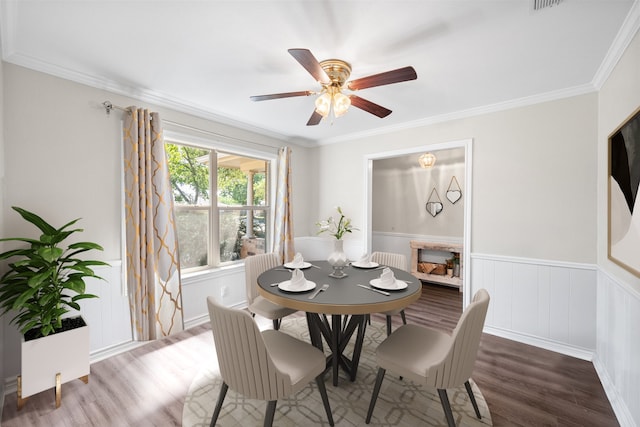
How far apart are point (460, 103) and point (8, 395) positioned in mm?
4568

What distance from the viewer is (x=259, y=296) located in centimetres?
271

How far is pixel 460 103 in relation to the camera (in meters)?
2.92

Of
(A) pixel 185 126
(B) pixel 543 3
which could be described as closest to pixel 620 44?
(B) pixel 543 3

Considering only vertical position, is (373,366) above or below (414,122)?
below

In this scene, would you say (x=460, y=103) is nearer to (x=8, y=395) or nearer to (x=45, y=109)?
(x=45, y=109)

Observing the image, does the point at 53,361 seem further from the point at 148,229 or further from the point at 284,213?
the point at 284,213

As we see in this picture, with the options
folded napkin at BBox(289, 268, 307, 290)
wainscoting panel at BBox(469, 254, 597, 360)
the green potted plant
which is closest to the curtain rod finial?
the green potted plant

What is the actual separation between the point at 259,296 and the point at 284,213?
1593 mm

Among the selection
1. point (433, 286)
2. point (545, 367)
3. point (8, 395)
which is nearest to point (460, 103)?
point (545, 367)

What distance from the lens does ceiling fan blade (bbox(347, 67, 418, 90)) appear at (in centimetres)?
162

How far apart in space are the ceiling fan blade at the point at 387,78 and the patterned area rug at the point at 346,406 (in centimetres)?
214

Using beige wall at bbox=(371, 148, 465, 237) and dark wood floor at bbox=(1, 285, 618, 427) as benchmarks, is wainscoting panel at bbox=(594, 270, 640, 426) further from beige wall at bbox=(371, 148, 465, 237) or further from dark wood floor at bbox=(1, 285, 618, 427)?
beige wall at bbox=(371, 148, 465, 237)

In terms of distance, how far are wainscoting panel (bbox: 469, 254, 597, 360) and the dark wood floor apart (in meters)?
0.16

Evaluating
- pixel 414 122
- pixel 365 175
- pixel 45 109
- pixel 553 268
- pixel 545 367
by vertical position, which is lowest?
pixel 545 367
